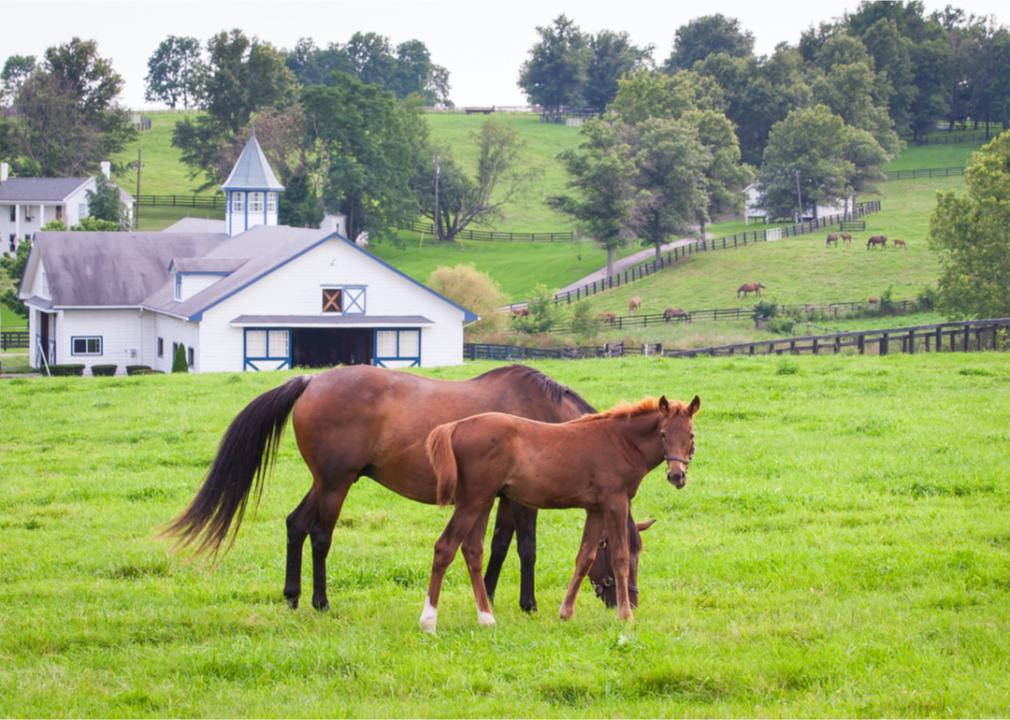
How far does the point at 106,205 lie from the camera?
88.6m

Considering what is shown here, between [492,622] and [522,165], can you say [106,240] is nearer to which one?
[492,622]

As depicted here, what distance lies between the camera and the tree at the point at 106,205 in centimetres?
8822

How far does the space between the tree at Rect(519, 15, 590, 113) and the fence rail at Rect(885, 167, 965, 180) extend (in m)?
52.0

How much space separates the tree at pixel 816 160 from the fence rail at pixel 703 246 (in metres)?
1.92

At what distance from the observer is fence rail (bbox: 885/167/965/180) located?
106938 mm

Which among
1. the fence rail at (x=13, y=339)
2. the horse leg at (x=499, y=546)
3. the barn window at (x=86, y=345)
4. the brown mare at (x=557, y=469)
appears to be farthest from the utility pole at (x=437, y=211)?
the brown mare at (x=557, y=469)

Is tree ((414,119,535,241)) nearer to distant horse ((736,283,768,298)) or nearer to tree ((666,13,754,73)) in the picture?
distant horse ((736,283,768,298))

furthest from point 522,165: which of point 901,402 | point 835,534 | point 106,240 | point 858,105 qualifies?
point 835,534

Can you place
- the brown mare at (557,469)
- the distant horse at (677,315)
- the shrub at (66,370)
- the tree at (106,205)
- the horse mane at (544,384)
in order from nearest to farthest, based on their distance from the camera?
1. the brown mare at (557,469)
2. the horse mane at (544,384)
3. the shrub at (66,370)
4. the distant horse at (677,315)
5. the tree at (106,205)

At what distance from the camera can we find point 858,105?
105m

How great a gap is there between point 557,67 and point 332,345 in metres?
110

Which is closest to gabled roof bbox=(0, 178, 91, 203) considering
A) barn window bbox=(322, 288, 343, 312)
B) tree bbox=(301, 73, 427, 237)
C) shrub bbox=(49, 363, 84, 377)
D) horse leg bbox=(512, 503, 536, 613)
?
tree bbox=(301, 73, 427, 237)

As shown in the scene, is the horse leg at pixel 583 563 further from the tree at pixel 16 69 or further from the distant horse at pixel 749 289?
the tree at pixel 16 69

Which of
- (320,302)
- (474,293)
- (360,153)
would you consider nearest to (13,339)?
(474,293)
